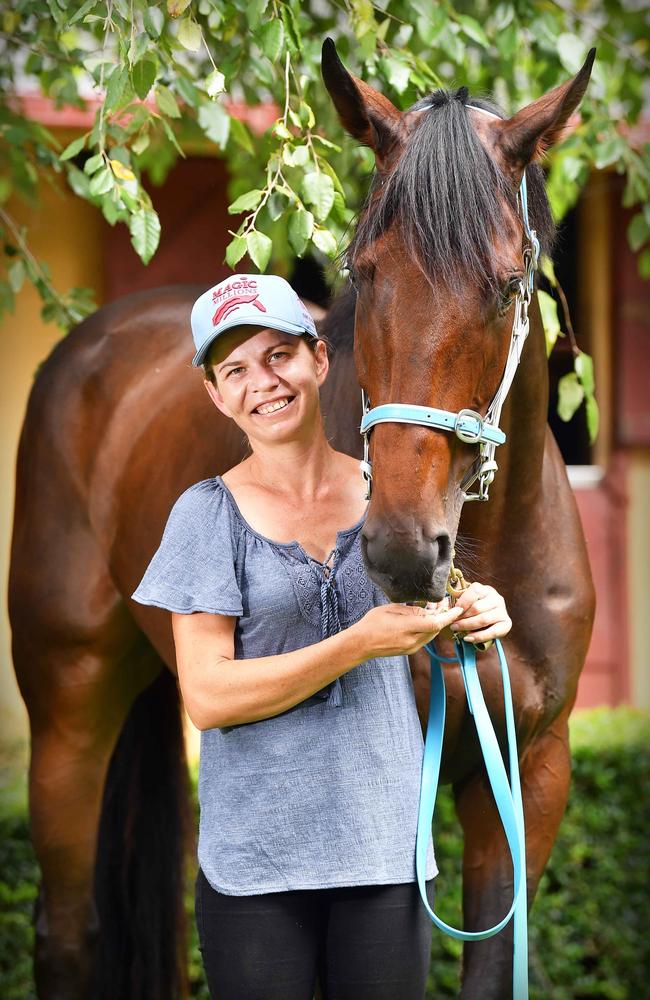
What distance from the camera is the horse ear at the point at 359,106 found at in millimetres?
1812

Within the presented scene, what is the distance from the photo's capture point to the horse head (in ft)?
4.93

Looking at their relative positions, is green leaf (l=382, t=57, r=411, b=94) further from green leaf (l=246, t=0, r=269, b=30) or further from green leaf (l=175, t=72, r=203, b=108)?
green leaf (l=175, t=72, r=203, b=108)

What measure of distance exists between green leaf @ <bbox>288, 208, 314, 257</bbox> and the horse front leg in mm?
1068

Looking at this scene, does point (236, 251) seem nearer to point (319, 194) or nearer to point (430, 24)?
point (319, 194)

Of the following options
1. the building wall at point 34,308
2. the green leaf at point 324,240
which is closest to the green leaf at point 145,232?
the green leaf at point 324,240

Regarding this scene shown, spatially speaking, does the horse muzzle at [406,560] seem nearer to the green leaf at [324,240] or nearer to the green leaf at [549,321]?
the green leaf at [324,240]

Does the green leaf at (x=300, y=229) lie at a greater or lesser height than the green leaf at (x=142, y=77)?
lesser

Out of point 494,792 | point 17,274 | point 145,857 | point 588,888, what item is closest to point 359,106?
point 494,792

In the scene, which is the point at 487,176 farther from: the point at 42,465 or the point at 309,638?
the point at 42,465

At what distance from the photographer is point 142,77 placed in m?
2.00

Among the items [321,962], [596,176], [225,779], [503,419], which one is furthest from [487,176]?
[596,176]

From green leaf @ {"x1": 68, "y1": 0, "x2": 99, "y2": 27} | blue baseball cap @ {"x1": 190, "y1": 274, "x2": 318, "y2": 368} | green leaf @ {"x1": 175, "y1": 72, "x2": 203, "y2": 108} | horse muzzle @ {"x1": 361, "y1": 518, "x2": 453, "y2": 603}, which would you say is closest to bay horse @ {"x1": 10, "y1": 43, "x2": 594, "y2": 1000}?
horse muzzle @ {"x1": 361, "y1": 518, "x2": 453, "y2": 603}

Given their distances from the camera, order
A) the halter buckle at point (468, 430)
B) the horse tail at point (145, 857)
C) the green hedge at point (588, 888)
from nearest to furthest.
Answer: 1. the halter buckle at point (468, 430)
2. the horse tail at point (145, 857)
3. the green hedge at point (588, 888)

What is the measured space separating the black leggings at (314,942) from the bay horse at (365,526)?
1.58 ft
